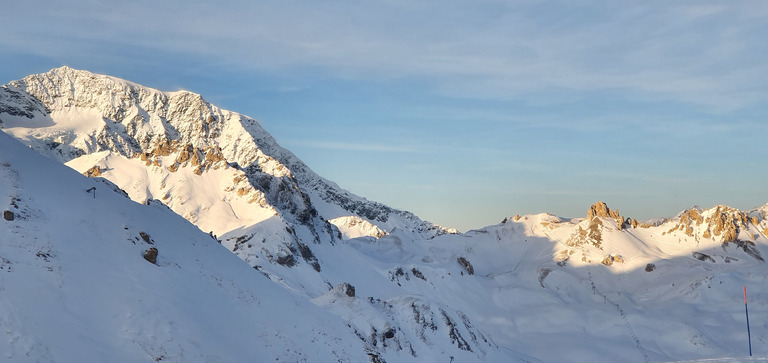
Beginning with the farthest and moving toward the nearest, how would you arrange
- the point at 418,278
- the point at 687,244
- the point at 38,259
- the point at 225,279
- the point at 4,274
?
the point at 687,244
the point at 418,278
the point at 225,279
the point at 38,259
the point at 4,274

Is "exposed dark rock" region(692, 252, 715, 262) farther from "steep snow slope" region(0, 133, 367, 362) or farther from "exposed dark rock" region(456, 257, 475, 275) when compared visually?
"steep snow slope" region(0, 133, 367, 362)

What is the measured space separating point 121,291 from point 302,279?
7314 cm

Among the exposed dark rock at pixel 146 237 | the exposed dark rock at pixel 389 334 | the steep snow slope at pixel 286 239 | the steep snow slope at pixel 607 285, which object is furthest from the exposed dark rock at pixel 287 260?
the exposed dark rock at pixel 146 237

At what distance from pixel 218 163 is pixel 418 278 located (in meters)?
55.8

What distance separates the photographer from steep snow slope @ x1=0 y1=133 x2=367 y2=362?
3052 centimetres

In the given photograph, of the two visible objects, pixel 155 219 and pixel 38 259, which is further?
pixel 155 219

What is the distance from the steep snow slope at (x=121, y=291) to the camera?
30516 millimetres

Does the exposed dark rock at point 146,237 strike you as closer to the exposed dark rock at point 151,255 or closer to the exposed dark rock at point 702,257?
the exposed dark rock at point 151,255

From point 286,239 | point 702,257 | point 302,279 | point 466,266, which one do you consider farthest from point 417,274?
point 702,257

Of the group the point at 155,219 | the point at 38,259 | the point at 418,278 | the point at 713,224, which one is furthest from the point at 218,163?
the point at 713,224

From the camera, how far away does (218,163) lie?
154125 millimetres

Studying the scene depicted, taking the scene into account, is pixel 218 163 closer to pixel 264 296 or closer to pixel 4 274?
pixel 264 296

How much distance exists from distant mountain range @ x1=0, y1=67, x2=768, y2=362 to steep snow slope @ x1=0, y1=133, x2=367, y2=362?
12cm

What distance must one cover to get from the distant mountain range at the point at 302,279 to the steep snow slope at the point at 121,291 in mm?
117
